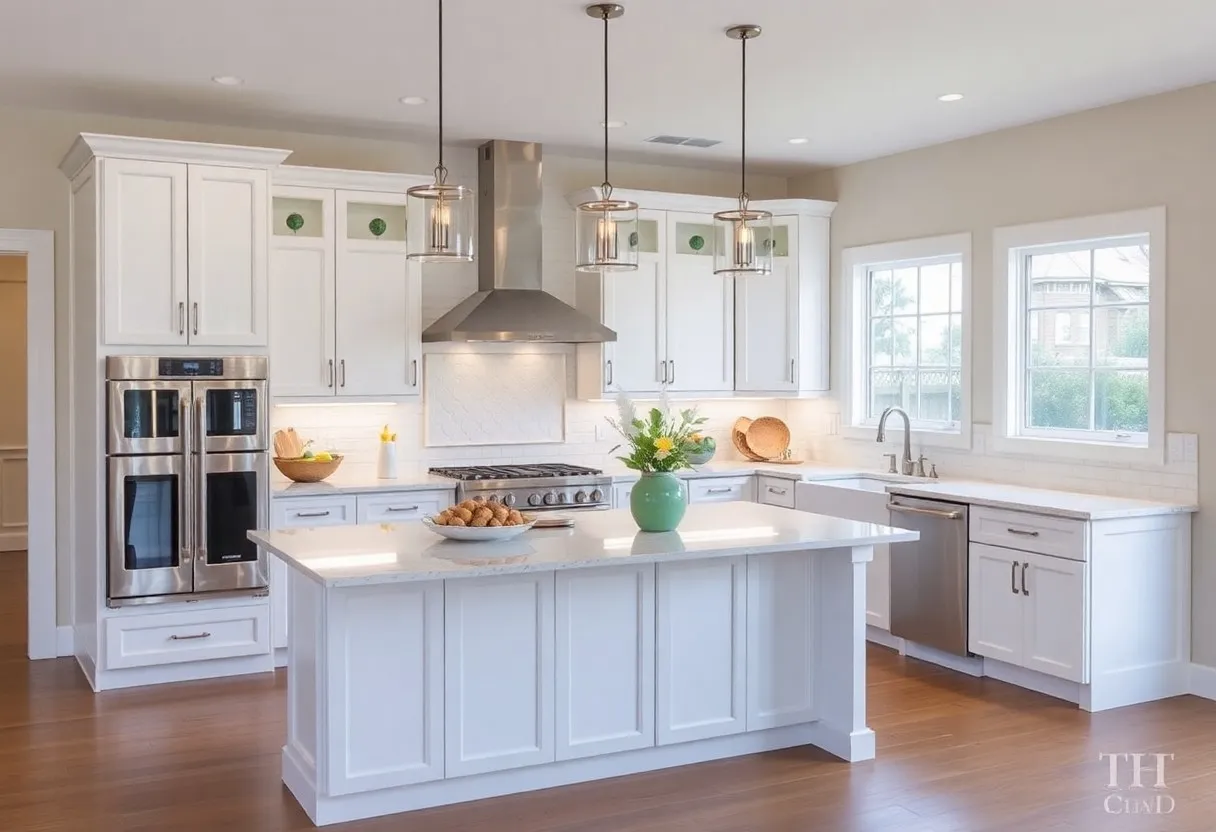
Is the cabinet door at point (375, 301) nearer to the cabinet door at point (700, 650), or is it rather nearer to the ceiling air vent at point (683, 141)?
the ceiling air vent at point (683, 141)

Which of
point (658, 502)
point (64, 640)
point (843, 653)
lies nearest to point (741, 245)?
point (658, 502)

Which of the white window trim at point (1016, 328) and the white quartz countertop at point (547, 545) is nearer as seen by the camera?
the white quartz countertop at point (547, 545)

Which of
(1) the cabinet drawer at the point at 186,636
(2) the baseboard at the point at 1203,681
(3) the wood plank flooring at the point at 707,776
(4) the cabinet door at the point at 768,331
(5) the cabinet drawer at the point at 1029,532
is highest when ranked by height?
(4) the cabinet door at the point at 768,331

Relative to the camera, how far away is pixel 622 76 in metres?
5.02

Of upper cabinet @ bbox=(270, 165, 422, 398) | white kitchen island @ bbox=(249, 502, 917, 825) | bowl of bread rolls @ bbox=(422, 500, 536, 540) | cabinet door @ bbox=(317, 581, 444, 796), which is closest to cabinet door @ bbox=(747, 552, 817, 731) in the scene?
white kitchen island @ bbox=(249, 502, 917, 825)

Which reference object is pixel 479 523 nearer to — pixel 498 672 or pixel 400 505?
pixel 498 672

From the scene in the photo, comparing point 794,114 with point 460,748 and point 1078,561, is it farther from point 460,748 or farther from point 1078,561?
point 460,748

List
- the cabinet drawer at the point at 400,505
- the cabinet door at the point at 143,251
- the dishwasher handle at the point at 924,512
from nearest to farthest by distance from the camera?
1. the cabinet door at the point at 143,251
2. the dishwasher handle at the point at 924,512
3. the cabinet drawer at the point at 400,505

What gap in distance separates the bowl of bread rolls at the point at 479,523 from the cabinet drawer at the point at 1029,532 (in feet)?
7.97

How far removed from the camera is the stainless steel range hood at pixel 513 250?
629 cm

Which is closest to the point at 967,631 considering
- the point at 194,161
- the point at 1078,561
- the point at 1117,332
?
the point at 1078,561

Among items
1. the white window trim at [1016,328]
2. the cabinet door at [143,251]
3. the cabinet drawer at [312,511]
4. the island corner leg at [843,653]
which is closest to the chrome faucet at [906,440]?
the white window trim at [1016,328]

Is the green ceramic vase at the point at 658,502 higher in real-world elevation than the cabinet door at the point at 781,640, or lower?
higher

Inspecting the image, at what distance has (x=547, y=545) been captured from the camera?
155 inches
